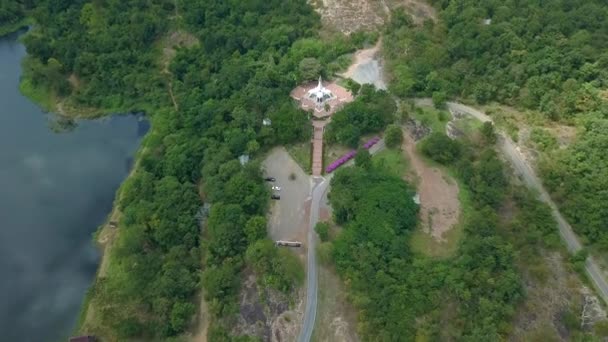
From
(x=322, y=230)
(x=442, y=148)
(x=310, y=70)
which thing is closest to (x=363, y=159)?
(x=442, y=148)

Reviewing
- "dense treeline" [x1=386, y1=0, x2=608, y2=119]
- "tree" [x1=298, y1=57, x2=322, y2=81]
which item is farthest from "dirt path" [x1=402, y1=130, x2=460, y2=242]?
"tree" [x1=298, y1=57, x2=322, y2=81]

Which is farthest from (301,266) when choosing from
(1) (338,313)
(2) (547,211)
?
(2) (547,211)

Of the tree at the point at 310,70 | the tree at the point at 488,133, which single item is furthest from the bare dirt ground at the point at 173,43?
the tree at the point at 488,133

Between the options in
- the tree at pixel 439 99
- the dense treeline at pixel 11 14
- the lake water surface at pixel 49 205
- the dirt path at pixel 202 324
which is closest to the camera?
the dirt path at pixel 202 324

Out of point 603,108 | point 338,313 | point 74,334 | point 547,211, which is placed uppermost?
point 603,108

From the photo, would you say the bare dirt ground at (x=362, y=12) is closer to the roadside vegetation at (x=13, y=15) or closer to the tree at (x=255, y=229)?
the tree at (x=255, y=229)

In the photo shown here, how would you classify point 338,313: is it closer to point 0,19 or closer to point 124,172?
point 124,172

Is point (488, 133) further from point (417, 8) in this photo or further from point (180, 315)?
point (180, 315)
